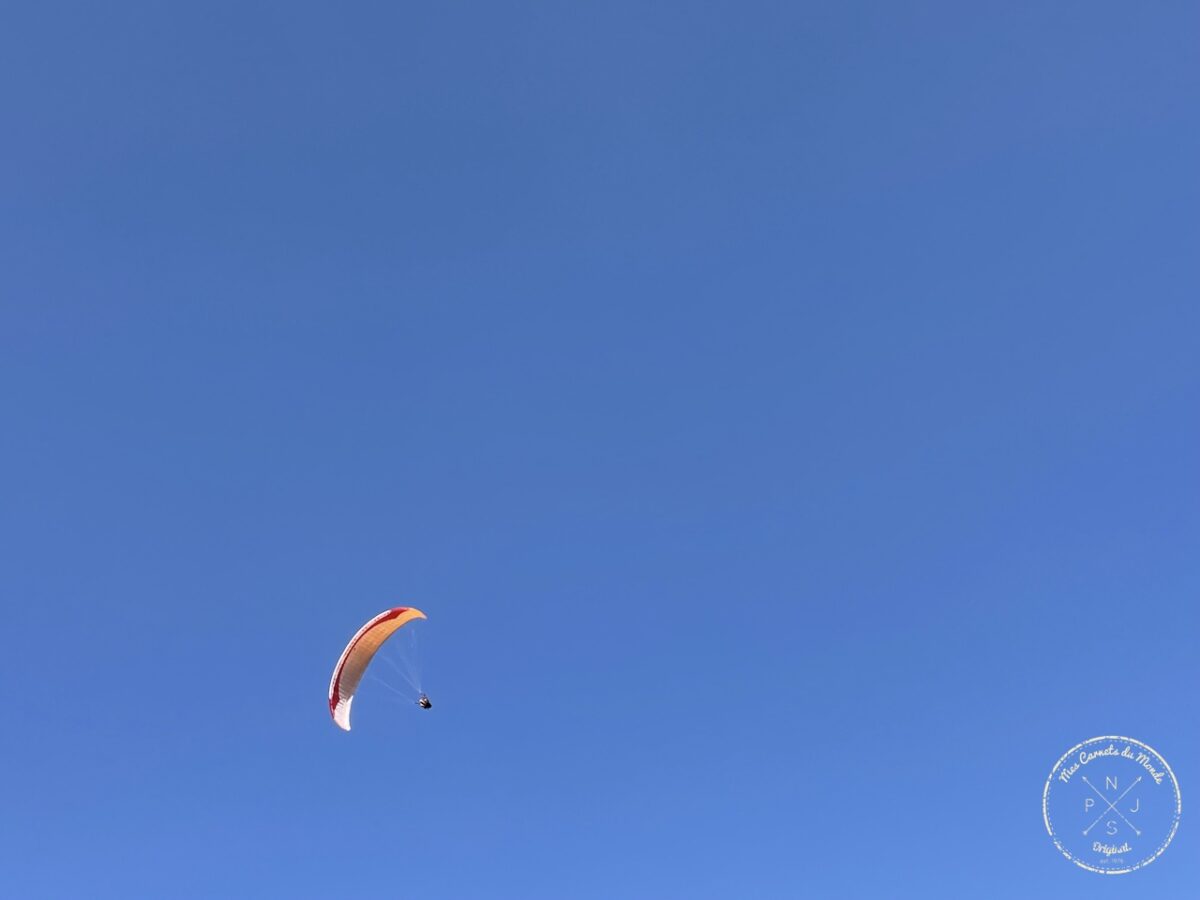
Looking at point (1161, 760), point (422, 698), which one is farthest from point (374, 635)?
point (1161, 760)

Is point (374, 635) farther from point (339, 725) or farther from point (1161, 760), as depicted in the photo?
point (1161, 760)

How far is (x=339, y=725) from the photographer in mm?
65188

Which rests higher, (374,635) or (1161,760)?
(374,635)

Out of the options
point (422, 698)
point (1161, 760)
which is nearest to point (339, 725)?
point (422, 698)

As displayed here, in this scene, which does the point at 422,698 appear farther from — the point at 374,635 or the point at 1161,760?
the point at 1161,760

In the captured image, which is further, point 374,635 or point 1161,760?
point 374,635

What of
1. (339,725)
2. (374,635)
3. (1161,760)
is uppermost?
(374,635)

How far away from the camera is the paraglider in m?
65.6

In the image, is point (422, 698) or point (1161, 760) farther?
point (422, 698)

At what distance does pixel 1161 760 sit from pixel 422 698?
4536 cm

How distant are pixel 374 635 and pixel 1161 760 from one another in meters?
48.1

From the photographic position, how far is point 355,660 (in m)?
66.0

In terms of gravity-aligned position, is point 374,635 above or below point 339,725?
above

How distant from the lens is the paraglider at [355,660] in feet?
215
